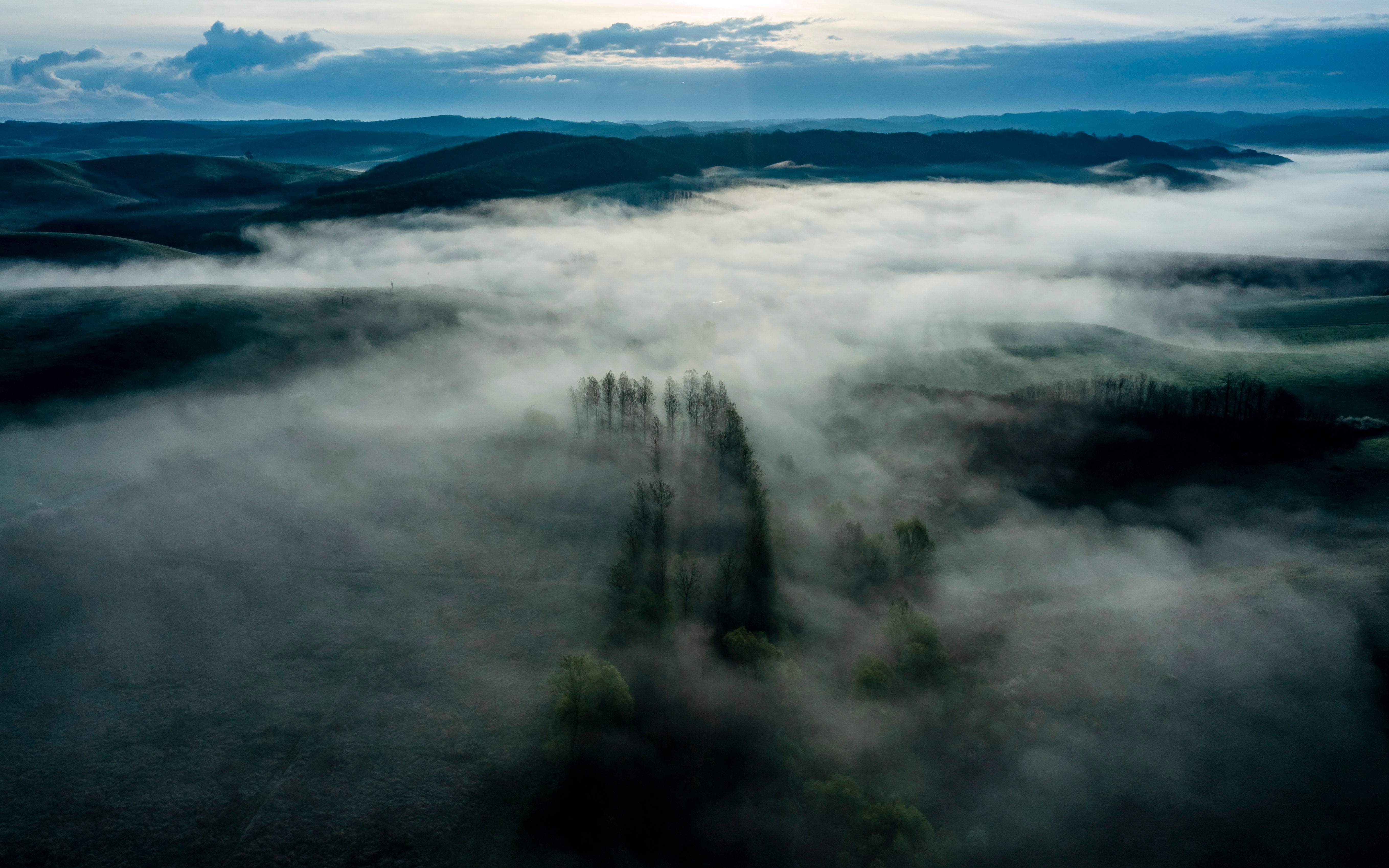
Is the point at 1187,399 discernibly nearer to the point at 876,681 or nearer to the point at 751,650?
the point at 876,681

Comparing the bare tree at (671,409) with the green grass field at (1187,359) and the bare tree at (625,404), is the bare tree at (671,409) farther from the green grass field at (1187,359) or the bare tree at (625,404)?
the green grass field at (1187,359)

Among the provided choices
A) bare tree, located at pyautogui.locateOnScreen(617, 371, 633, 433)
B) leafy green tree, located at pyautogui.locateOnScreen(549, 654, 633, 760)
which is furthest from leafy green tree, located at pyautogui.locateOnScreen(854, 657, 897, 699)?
bare tree, located at pyautogui.locateOnScreen(617, 371, 633, 433)

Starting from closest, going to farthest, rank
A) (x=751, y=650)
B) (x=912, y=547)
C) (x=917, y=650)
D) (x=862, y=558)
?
(x=917, y=650), (x=751, y=650), (x=912, y=547), (x=862, y=558)

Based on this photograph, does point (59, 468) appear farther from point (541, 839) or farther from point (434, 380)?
point (541, 839)

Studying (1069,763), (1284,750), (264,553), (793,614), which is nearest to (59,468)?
(264,553)

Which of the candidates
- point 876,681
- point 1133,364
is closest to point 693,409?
point 876,681

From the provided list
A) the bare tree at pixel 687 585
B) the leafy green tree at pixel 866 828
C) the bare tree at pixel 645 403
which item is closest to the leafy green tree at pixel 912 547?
the bare tree at pixel 687 585

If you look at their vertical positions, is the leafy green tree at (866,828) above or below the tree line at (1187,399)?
below

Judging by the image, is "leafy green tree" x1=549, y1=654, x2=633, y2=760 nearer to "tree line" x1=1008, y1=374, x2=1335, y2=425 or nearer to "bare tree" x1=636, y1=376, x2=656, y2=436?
"bare tree" x1=636, y1=376, x2=656, y2=436
